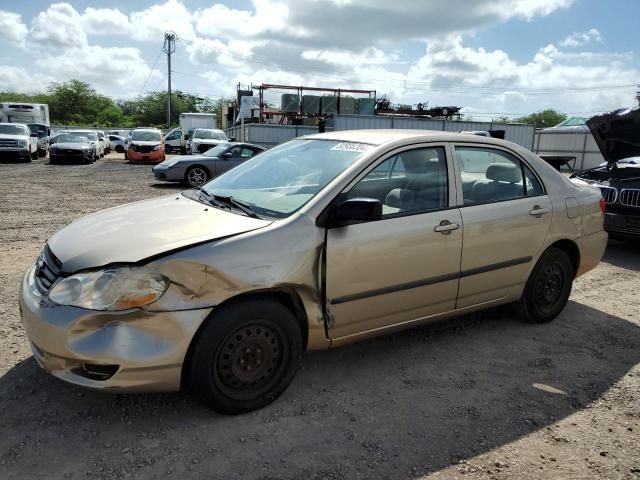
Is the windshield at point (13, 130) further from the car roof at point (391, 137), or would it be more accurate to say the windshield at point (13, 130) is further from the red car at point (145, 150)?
the car roof at point (391, 137)

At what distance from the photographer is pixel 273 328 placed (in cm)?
286

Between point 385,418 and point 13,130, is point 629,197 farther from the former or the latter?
point 13,130

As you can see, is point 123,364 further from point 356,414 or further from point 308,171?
point 308,171

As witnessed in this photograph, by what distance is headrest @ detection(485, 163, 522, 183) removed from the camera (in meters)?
3.98

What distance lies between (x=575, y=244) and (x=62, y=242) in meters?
3.91

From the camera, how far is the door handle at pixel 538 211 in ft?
13.1

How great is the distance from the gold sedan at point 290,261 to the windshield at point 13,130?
72.3ft

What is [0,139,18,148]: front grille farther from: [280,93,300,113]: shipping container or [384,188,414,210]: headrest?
[384,188,414,210]: headrest

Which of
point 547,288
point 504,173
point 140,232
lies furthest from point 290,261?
point 547,288

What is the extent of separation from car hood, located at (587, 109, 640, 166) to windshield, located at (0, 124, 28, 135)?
886 inches

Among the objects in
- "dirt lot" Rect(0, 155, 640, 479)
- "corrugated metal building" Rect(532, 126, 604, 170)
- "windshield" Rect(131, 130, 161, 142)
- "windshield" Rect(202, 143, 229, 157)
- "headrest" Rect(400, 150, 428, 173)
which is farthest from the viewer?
"corrugated metal building" Rect(532, 126, 604, 170)

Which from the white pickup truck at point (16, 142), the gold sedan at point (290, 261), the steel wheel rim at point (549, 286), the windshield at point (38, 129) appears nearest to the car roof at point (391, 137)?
the gold sedan at point (290, 261)

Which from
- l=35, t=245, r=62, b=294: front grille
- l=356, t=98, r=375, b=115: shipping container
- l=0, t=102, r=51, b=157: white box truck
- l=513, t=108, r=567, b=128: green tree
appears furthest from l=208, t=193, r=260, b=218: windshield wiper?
l=513, t=108, r=567, b=128: green tree

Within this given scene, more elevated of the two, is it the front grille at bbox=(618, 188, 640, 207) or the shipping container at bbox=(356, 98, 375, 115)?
the shipping container at bbox=(356, 98, 375, 115)
